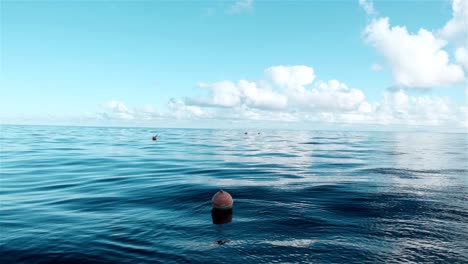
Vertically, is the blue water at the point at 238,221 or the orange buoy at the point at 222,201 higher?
the orange buoy at the point at 222,201

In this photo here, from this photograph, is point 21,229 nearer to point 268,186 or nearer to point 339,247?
point 339,247

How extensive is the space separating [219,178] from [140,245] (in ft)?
41.9

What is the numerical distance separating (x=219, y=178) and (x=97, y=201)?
363 inches

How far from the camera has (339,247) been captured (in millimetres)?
9383

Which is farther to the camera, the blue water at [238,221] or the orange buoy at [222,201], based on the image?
the orange buoy at [222,201]

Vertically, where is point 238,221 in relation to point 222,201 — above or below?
below

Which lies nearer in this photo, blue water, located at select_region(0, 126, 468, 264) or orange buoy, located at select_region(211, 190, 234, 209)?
blue water, located at select_region(0, 126, 468, 264)

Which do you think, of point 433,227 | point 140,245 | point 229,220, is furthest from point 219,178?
point 433,227

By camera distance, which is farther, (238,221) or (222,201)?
(222,201)

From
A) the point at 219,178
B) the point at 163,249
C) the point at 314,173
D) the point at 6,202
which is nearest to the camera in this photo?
the point at 163,249

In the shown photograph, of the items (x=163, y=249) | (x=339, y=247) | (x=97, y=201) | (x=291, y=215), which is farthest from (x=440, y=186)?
(x=97, y=201)

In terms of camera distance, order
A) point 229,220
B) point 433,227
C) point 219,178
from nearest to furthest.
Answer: point 433,227 → point 229,220 → point 219,178

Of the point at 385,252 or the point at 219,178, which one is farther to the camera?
the point at 219,178

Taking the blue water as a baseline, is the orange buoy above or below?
above
